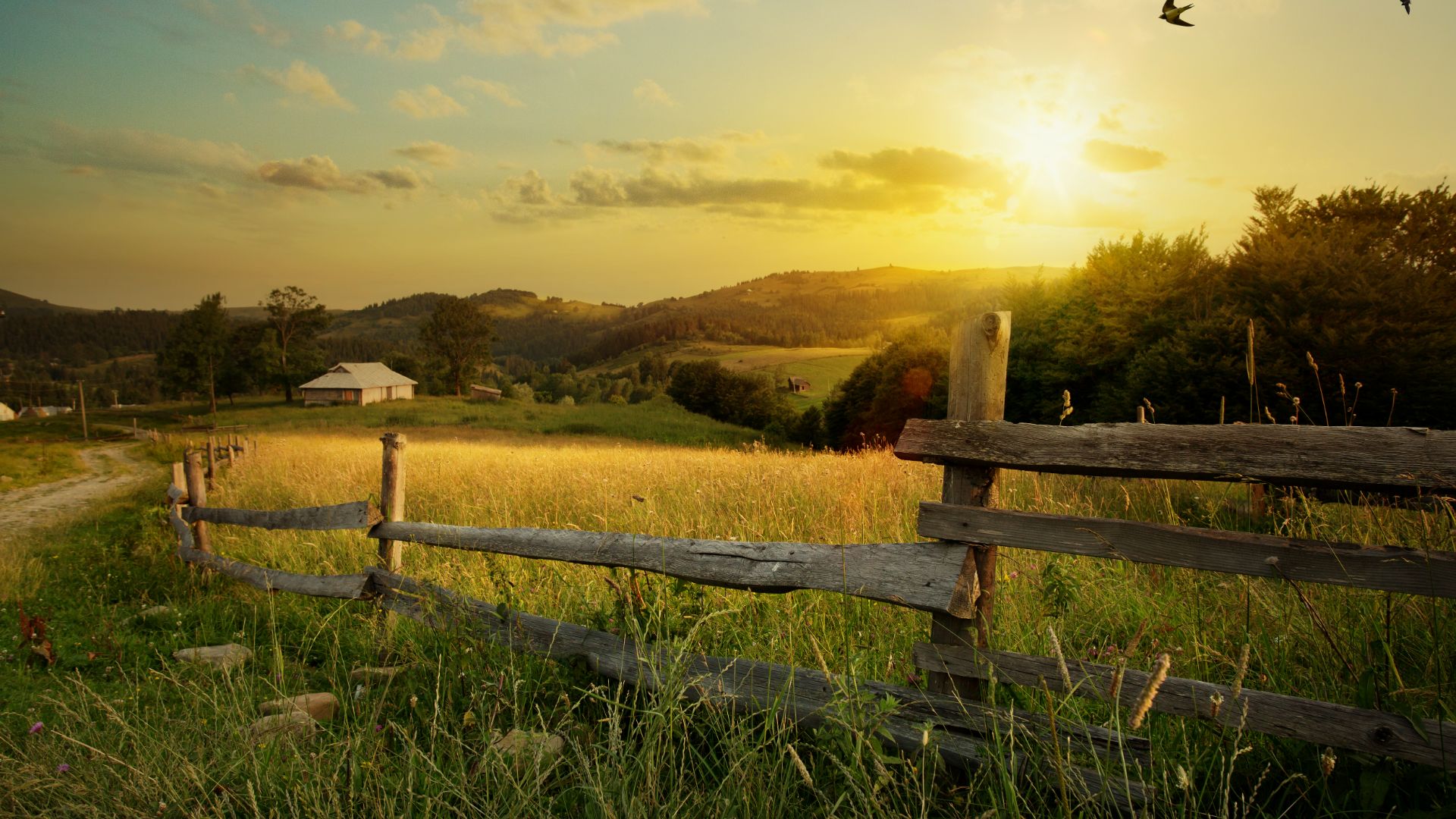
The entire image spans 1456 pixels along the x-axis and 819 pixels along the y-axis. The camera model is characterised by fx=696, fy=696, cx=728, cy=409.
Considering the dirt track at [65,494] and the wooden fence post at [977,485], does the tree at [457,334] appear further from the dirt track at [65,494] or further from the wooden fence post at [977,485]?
the wooden fence post at [977,485]

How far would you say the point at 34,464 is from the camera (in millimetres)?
23250

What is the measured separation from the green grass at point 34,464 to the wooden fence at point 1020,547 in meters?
24.6

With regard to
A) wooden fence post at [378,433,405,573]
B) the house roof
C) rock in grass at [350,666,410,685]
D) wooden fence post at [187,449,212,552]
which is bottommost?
the house roof

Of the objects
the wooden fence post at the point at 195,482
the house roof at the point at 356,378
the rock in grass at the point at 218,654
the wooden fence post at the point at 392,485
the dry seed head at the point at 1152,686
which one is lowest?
the house roof at the point at 356,378

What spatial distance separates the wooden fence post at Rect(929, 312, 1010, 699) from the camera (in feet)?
8.71

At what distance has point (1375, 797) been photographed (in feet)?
6.81

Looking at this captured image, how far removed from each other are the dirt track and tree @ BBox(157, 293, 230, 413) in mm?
30941

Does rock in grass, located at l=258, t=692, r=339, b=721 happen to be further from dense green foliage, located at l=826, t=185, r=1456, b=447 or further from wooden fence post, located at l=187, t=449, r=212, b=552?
dense green foliage, located at l=826, t=185, r=1456, b=447

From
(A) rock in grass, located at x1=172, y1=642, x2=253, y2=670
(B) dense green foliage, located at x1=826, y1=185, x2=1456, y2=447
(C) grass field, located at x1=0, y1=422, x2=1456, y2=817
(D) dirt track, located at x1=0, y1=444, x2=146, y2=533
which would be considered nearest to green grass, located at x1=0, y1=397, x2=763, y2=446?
(D) dirt track, located at x1=0, y1=444, x2=146, y2=533

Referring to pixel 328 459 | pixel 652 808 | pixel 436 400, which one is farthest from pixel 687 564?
pixel 436 400

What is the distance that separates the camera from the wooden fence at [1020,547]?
2088 millimetres

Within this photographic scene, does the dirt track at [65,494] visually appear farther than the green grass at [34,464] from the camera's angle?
No

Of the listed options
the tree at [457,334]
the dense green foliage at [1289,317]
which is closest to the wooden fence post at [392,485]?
the dense green foliage at [1289,317]

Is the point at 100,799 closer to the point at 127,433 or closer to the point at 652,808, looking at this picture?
the point at 652,808
